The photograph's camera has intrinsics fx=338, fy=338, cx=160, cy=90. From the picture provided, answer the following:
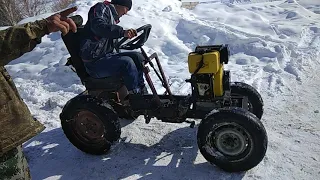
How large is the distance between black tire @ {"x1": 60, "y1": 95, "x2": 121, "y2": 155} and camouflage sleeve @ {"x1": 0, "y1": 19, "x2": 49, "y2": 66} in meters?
1.94

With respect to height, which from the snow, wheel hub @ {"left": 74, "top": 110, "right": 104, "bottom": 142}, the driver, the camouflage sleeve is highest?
the camouflage sleeve

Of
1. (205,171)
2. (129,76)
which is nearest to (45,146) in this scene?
(129,76)

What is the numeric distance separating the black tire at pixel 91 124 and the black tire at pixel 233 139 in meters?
1.12

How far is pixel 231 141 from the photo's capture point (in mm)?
3561

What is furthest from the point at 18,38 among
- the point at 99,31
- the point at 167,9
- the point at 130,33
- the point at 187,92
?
the point at 167,9

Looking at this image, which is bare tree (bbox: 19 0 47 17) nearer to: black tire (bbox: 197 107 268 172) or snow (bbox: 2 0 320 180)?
snow (bbox: 2 0 320 180)

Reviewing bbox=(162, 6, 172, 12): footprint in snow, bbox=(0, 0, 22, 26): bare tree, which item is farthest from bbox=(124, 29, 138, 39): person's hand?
bbox=(0, 0, 22, 26): bare tree

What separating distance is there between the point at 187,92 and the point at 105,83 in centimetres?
203

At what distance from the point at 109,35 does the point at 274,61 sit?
422 centimetres

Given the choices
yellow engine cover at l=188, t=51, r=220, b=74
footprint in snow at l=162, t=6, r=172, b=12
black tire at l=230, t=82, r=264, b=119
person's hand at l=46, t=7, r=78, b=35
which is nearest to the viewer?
person's hand at l=46, t=7, r=78, b=35

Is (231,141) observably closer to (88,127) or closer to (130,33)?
(130,33)

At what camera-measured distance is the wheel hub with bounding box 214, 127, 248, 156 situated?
3.49 meters

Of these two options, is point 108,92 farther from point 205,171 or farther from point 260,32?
point 260,32

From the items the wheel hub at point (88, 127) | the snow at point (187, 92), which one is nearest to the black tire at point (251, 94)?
the snow at point (187, 92)
